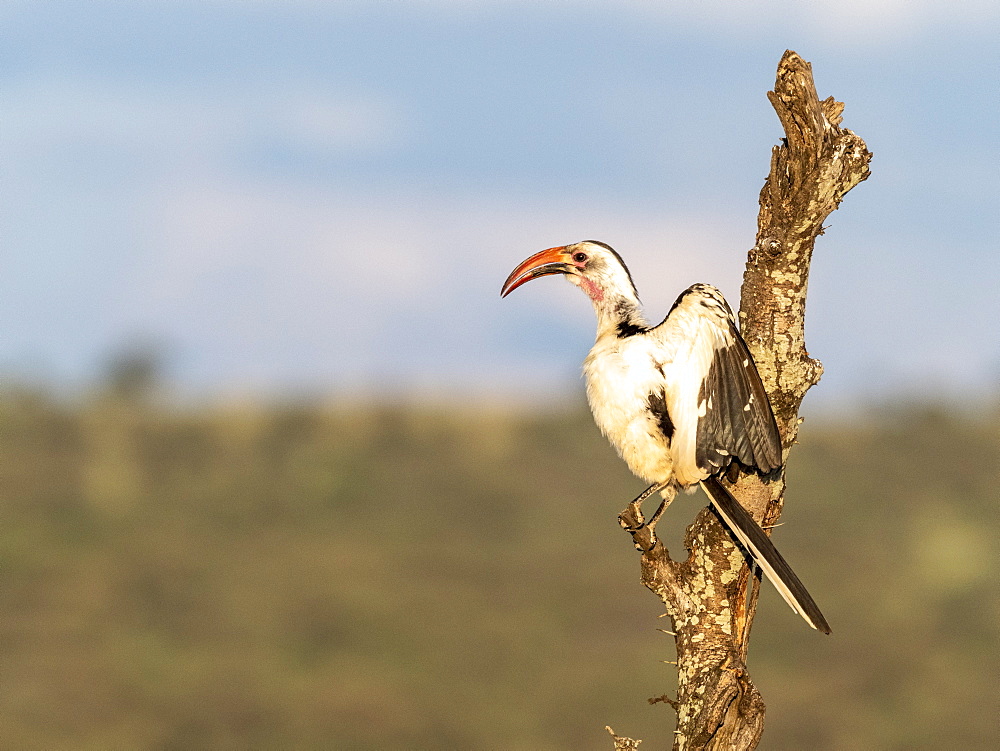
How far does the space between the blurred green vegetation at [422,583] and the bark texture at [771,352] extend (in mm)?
14533

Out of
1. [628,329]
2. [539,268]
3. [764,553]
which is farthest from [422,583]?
[764,553]

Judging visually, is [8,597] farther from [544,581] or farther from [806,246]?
[806,246]

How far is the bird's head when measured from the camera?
5.67 metres

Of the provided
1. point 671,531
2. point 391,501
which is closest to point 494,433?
point 391,501

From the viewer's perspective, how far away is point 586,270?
5.75m

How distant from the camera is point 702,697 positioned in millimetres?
5262

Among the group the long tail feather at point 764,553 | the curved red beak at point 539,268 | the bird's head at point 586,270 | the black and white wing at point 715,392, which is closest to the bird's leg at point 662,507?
the long tail feather at point 764,553

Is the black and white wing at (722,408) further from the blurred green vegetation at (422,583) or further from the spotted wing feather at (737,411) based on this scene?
Answer: the blurred green vegetation at (422,583)

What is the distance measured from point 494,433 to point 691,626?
28.7m

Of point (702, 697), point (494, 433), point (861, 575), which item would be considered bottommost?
point (702, 697)

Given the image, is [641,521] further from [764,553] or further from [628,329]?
[628,329]

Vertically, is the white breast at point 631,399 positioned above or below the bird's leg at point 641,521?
above

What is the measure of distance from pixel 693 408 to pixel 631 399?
0.31m

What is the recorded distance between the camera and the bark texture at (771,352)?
5375 millimetres
